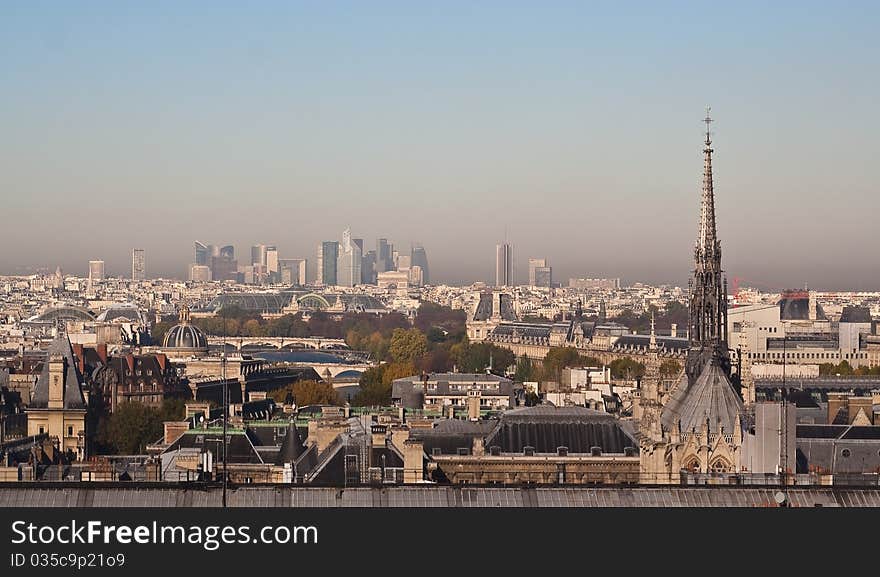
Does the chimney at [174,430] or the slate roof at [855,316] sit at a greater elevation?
the slate roof at [855,316]

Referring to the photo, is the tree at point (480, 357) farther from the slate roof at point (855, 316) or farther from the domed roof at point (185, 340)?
the slate roof at point (855, 316)

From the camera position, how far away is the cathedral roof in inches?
2092

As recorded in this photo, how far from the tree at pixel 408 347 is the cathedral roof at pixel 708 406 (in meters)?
108

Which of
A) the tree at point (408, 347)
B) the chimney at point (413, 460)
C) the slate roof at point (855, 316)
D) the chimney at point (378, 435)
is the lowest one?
the chimney at point (413, 460)

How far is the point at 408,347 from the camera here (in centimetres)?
17225

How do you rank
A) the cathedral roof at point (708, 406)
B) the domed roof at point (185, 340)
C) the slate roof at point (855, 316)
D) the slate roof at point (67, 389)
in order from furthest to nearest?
the slate roof at point (855, 316) < the domed roof at point (185, 340) < the slate roof at point (67, 389) < the cathedral roof at point (708, 406)

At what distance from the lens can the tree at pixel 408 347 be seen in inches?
6629

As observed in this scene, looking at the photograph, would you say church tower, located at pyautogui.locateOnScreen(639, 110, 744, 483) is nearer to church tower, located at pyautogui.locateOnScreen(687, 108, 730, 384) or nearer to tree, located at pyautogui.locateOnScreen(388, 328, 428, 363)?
church tower, located at pyautogui.locateOnScreen(687, 108, 730, 384)

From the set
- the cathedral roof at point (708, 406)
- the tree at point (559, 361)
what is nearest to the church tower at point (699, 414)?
the cathedral roof at point (708, 406)

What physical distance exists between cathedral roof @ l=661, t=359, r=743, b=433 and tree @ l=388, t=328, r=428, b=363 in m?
108

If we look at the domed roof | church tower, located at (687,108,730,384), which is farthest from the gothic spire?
the domed roof

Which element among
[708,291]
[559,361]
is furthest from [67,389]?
[559,361]

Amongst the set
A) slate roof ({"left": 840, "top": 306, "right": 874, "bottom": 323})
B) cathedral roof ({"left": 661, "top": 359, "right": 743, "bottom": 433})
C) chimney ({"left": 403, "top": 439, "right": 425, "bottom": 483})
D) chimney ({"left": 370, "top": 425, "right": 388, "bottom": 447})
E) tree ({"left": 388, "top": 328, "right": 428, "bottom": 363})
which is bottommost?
chimney ({"left": 403, "top": 439, "right": 425, "bottom": 483})
